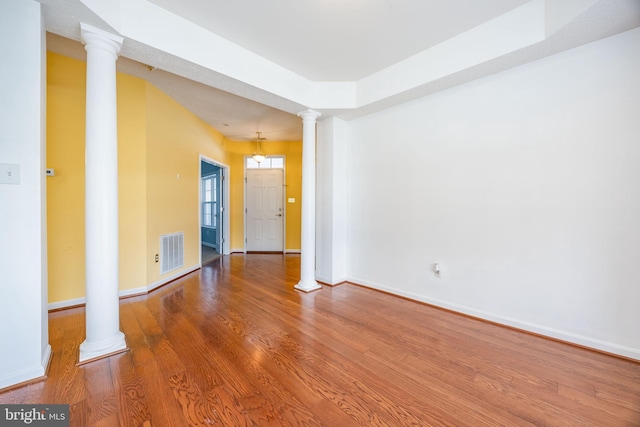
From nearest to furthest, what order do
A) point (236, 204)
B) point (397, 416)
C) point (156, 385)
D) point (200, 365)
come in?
point (397, 416)
point (156, 385)
point (200, 365)
point (236, 204)

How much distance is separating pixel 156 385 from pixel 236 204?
5.01 m

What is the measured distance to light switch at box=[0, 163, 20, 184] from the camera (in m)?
1.57

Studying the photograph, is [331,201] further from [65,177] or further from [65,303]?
[65,303]

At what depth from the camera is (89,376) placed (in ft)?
5.75

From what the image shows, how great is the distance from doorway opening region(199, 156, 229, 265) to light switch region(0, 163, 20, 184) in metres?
3.14

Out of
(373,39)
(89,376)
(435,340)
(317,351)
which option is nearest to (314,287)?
(317,351)

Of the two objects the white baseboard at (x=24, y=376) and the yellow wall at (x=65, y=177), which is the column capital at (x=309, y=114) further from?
the white baseboard at (x=24, y=376)

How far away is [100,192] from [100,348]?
1221 mm

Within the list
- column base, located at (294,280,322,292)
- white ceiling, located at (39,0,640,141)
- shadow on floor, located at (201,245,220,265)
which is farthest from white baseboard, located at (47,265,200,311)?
Result: white ceiling, located at (39,0,640,141)

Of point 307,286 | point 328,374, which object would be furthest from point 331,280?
Result: point 328,374

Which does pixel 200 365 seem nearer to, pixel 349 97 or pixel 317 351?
pixel 317 351

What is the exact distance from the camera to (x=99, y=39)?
1.92 m

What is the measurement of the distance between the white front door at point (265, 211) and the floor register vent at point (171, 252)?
2299mm

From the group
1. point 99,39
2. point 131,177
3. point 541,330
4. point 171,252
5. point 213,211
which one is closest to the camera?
point 99,39
